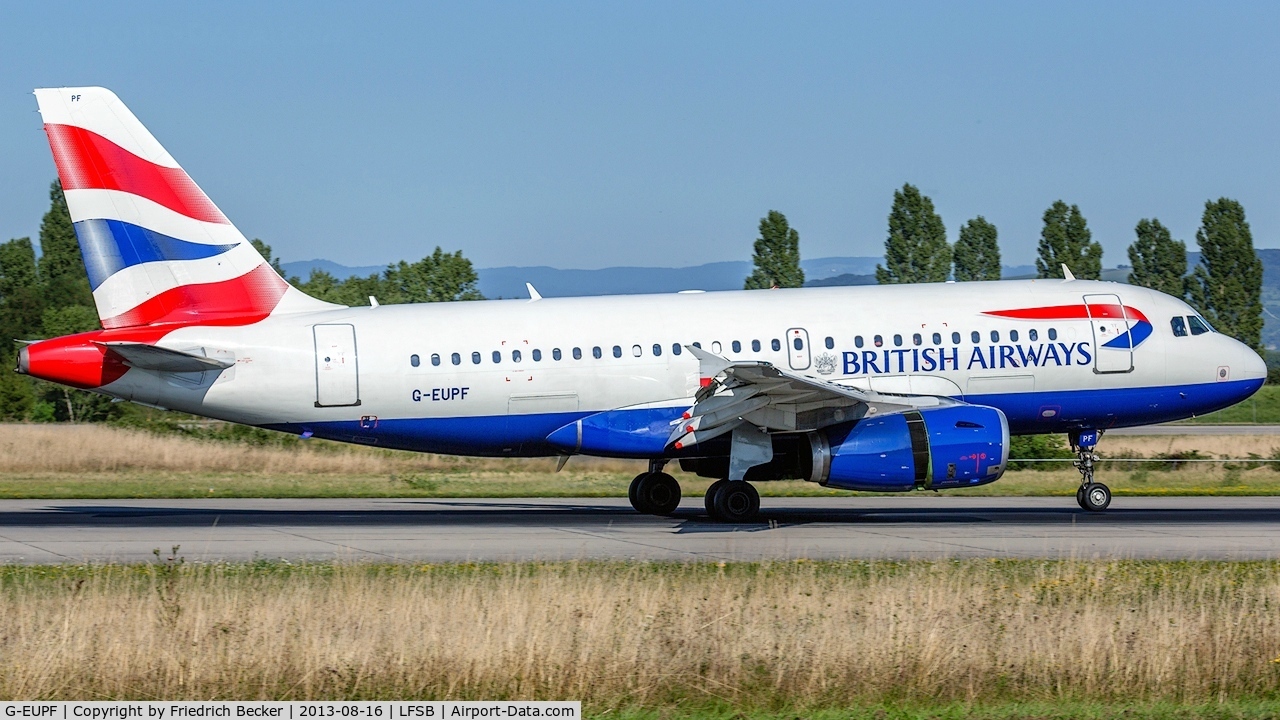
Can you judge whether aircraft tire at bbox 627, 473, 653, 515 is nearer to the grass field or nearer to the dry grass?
the grass field

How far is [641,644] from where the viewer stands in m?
11.8

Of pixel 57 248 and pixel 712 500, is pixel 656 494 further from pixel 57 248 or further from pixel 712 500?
pixel 57 248

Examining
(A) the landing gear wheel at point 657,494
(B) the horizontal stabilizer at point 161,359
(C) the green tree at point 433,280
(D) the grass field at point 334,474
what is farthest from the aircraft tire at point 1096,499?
(C) the green tree at point 433,280

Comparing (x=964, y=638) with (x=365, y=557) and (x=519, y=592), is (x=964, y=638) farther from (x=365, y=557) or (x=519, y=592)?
(x=365, y=557)

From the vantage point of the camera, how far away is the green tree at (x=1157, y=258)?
356 feet

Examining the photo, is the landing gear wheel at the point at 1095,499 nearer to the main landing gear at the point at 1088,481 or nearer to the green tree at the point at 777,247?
the main landing gear at the point at 1088,481

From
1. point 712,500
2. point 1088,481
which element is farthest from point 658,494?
point 1088,481

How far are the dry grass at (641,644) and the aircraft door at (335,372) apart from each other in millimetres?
9639

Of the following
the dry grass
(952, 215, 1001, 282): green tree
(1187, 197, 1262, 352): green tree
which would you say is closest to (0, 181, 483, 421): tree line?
the dry grass

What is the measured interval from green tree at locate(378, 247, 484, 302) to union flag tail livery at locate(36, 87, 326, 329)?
163 feet

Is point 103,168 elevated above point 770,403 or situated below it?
above

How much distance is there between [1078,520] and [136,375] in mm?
16537

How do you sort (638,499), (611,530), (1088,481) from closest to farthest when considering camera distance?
(611,530), (1088,481), (638,499)

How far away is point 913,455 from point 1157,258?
95.3 meters
